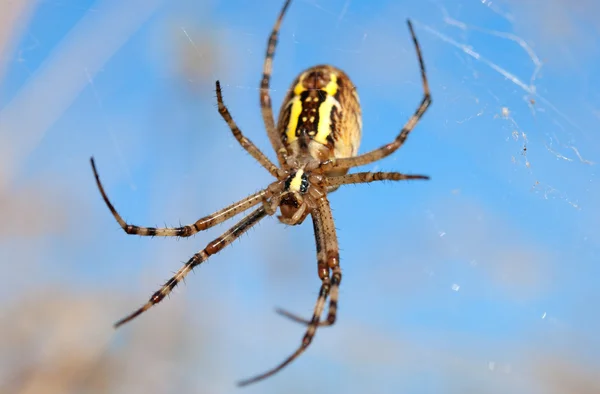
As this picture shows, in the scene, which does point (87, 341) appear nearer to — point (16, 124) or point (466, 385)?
point (16, 124)

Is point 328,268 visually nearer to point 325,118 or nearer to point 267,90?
point 325,118

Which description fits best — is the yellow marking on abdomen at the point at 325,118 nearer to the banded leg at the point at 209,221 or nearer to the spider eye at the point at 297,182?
the spider eye at the point at 297,182

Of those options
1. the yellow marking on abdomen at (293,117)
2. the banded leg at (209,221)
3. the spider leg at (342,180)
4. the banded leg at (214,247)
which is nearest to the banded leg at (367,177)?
the spider leg at (342,180)

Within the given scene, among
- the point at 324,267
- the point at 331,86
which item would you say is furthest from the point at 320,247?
the point at 331,86

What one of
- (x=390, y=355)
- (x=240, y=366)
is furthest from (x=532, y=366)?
(x=240, y=366)

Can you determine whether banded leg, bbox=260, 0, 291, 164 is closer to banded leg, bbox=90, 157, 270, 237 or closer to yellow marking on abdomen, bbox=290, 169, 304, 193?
yellow marking on abdomen, bbox=290, 169, 304, 193

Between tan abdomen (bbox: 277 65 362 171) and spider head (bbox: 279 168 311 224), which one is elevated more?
tan abdomen (bbox: 277 65 362 171)

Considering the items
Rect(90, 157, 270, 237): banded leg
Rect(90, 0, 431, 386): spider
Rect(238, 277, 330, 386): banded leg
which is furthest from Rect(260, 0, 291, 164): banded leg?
Rect(238, 277, 330, 386): banded leg
